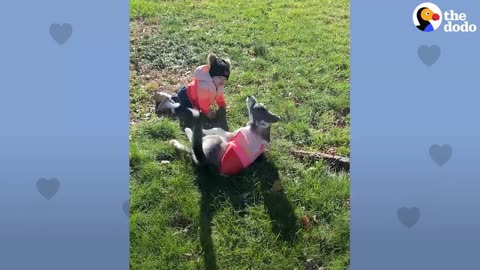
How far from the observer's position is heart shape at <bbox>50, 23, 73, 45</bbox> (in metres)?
2.06

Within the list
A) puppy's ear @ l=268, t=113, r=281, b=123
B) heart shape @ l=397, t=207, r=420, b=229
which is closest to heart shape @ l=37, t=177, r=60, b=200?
puppy's ear @ l=268, t=113, r=281, b=123

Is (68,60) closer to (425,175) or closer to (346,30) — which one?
(346,30)

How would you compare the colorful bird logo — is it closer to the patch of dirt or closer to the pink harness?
the pink harness

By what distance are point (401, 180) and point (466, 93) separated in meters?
0.36

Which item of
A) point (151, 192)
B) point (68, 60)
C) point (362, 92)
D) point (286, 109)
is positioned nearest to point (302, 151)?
point (286, 109)

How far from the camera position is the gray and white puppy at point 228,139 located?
230 centimetres

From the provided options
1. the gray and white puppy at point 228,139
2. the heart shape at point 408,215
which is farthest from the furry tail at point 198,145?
the heart shape at point 408,215

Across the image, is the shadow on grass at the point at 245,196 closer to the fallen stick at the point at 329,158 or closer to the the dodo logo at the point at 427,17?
the fallen stick at the point at 329,158

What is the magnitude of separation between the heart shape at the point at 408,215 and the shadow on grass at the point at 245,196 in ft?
1.15

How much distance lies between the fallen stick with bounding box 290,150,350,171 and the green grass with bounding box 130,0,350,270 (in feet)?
0.08

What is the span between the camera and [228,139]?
2.38 m

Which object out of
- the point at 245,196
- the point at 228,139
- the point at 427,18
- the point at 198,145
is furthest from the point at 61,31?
the point at 427,18

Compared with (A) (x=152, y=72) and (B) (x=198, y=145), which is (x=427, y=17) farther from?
(A) (x=152, y=72)

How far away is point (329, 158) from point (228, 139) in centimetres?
38
